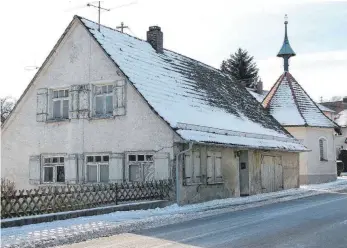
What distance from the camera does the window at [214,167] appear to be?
2480 cm

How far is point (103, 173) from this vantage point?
79.9ft

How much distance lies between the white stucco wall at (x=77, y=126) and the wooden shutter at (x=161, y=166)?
0.30 metres

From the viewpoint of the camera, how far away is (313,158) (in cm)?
4009

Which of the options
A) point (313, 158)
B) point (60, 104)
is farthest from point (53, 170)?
point (313, 158)

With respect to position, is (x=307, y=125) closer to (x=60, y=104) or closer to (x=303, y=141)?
(x=303, y=141)

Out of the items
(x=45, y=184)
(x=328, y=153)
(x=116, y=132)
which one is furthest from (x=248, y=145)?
(x=328, y=153)

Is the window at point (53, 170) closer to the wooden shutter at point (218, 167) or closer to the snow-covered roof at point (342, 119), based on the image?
the wooden shutter at point (218, 167)

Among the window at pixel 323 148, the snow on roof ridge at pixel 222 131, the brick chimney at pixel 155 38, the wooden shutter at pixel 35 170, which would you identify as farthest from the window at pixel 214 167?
the window at pixel 323 148

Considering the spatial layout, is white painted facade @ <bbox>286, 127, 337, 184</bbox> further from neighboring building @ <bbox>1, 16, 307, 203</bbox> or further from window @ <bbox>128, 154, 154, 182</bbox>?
window @ <bbox>128, 154, 154, 182</bbox>

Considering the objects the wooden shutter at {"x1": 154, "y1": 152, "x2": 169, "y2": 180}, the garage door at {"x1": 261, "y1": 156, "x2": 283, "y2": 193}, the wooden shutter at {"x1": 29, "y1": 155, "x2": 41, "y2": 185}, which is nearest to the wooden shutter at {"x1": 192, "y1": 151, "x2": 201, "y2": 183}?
the wooden shutter at {"x1": 154, "y1": 152, "x2": 169, "y2": 180}

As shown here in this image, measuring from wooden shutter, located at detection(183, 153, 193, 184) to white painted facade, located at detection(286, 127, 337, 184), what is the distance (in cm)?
1853

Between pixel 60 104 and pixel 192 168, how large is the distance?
7.57 m

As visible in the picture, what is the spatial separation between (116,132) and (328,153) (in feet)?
75.9

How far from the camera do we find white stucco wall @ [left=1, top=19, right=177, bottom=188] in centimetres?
2320
